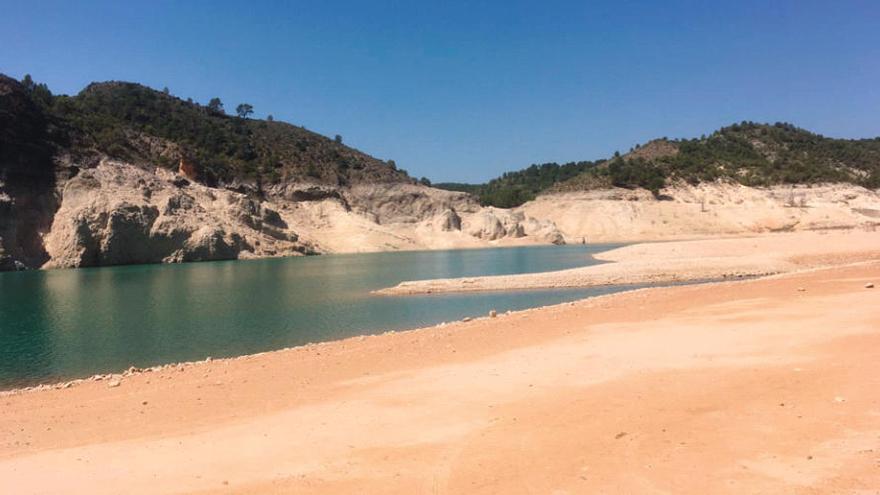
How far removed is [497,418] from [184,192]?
62.0 meters

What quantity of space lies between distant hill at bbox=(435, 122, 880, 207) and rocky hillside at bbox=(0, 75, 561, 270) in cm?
2448

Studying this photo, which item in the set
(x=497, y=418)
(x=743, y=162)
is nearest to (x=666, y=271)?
(x=497, y=418)

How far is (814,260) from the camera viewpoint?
3291 centimetres

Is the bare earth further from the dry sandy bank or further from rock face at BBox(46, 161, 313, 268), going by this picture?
rock face at BBox(46, 161, 313, 268)

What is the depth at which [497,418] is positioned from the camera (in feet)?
26.2

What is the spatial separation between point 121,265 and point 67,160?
13.7 metres

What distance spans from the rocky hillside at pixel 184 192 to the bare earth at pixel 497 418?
47606 millimetres

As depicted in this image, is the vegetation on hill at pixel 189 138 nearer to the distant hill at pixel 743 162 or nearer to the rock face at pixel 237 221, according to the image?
the rock face at pixel 237 221

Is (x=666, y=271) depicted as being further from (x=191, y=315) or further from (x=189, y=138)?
(x=189, y=138)

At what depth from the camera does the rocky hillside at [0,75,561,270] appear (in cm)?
5403

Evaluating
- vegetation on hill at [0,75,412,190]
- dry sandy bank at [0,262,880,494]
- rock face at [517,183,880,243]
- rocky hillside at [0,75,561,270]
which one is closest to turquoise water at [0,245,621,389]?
dry sandy bank at [0,262,880,494]

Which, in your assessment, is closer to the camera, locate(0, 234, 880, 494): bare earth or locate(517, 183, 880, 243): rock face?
locate(0, 234, 880, 494): bare earth

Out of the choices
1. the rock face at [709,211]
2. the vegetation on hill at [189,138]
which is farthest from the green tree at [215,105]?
the rock face at [709,211]

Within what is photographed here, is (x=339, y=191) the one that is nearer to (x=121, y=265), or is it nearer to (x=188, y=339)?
(x=121, y=265)
